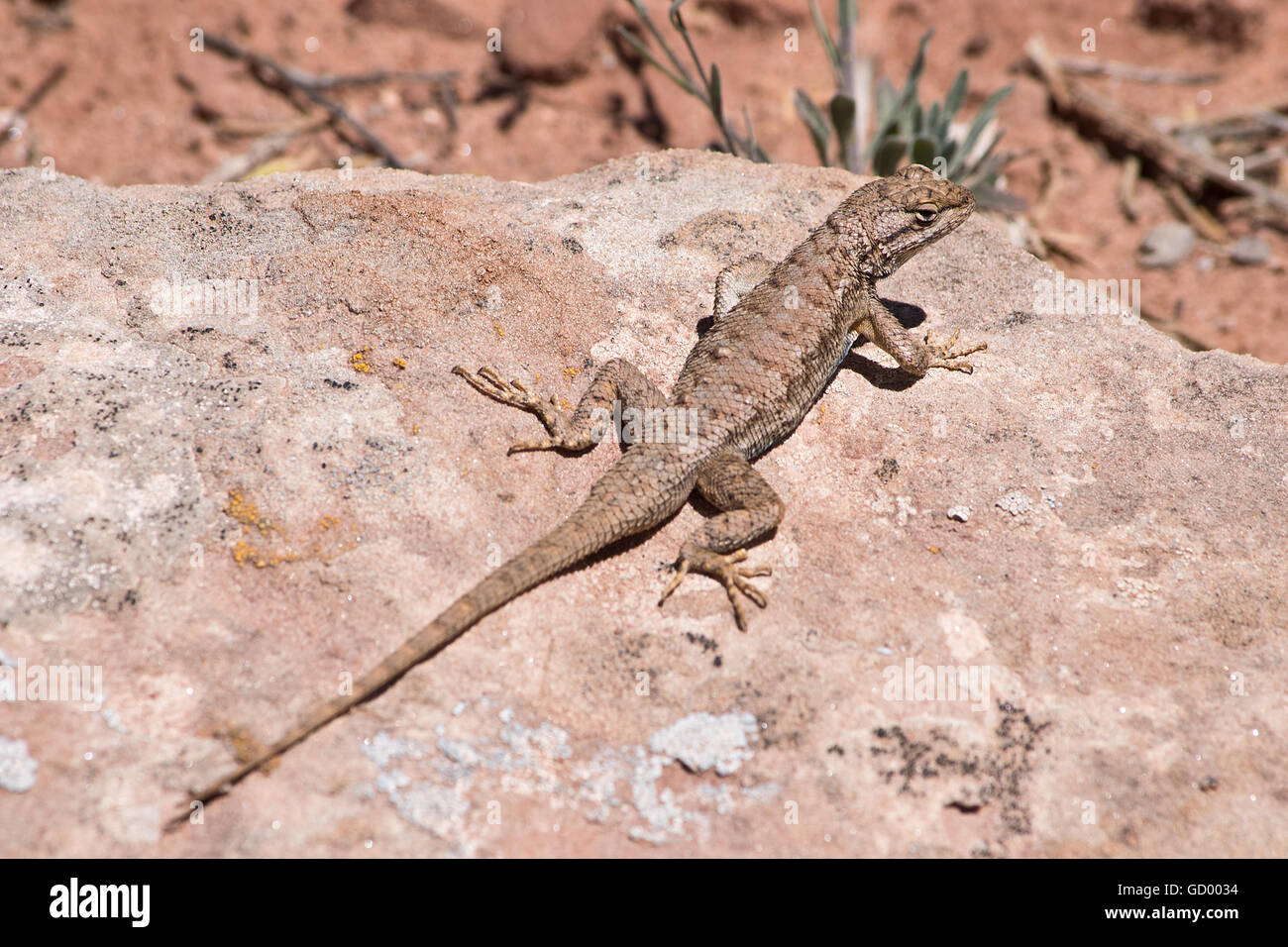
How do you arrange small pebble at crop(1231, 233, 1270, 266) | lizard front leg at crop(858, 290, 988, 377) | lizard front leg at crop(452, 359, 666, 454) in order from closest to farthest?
1. lizard front leg at crop(452, 359, 666, 454)
2. lizard front leg at crop(858, 290, 988, 377)
3. small pebble at crop(1231, 233, 1270, 266)

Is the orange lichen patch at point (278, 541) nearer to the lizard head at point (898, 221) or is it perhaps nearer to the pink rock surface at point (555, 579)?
the pink rock surface at point (555, 579)

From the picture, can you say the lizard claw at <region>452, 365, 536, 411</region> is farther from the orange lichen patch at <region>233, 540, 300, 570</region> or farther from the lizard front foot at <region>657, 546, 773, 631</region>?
the orange lichen patch at <region>233, 540, 300, 570</region>

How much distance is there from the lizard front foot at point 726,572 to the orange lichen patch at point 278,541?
1272 millimetres

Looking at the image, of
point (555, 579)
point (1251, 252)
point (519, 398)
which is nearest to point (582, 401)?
point (519, 398)

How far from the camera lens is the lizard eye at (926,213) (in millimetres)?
4895

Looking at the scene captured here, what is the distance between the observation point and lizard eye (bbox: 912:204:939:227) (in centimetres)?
489

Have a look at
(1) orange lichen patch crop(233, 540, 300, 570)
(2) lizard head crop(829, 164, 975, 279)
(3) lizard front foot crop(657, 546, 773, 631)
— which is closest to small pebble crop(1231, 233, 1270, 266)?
(2) lizard head crop(829, 164, 975, 279)

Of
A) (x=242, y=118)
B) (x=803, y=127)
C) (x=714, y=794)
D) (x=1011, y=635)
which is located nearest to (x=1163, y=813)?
(x=1011, y=635)

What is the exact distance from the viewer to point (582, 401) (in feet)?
14.3

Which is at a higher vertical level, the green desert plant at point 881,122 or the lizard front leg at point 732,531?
the green desert plant at point 881,122

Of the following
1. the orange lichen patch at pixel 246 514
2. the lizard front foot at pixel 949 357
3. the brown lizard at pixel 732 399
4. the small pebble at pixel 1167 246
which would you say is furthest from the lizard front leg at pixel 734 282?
the small pebble at pixel 1167 246

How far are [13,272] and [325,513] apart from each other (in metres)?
1.96

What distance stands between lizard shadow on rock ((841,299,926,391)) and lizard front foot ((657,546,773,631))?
1.44 meters

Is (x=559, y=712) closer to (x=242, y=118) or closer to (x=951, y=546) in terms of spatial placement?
(x=951, y=546)
